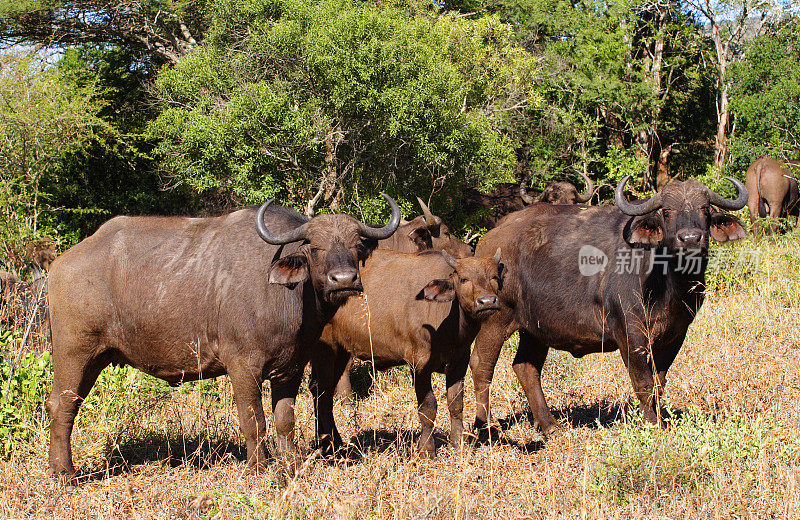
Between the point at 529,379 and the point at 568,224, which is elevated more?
the point at 568,224

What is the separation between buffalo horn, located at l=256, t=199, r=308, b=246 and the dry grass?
1.80 m

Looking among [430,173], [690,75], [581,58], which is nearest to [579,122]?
[581,58]

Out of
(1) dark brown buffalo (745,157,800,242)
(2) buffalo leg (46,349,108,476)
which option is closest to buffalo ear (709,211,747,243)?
(2) buffalo leg (46,349,108,476)

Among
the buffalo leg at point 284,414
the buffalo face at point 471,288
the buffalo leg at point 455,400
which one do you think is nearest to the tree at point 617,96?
the buffalo face at point 471,288

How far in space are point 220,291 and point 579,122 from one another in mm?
17491

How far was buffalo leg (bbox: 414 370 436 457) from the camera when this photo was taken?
23.3 ft

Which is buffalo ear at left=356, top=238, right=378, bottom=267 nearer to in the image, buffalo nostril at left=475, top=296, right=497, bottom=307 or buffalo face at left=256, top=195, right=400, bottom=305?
buffalo face at left=256, top=195, right=400, bottom=305

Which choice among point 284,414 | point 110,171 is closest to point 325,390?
point 284,414

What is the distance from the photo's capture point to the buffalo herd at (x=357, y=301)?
6.30 meters

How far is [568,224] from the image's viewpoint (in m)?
8.34

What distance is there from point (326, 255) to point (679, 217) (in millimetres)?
3146

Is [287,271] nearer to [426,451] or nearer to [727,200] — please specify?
[426,451]

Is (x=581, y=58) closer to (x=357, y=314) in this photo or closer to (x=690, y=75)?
(x=690, y=75)

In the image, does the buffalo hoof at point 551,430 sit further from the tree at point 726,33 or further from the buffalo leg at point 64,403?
the tree at point 726,33
